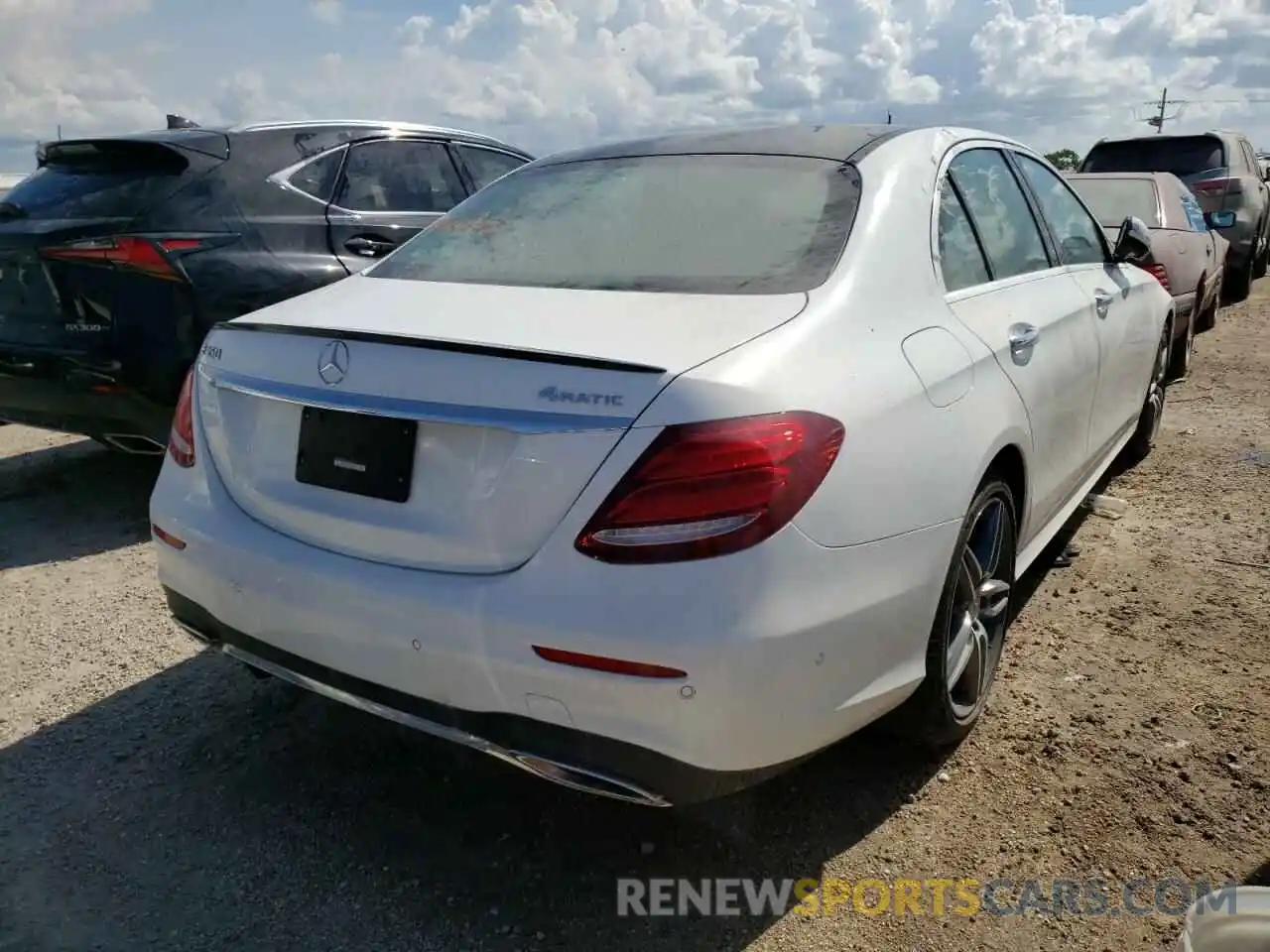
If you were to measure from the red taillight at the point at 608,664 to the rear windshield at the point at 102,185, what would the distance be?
3395mm

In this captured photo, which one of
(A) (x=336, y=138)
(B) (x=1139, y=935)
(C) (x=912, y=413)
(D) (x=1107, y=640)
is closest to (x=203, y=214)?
(A) (x=336, y=138)

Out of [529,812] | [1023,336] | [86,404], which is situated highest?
[1023,336]

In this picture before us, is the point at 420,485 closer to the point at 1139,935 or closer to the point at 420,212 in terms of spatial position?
the point at 1139,935

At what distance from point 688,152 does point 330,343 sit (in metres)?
1.28

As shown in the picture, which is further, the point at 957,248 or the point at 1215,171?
the point at 1215,171

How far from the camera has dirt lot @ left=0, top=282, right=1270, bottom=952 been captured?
223 centimetres

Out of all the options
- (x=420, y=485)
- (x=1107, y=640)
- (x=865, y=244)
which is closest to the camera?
(x=420, y=485)

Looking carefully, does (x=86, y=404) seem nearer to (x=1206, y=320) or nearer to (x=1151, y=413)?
(x=1151, y=413)

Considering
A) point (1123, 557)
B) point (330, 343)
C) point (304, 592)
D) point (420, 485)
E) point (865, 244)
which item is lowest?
point (1123, 557)

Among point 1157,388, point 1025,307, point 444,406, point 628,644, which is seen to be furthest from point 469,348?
point 1157,388

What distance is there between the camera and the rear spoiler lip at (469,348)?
195cm

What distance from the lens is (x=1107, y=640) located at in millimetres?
3482

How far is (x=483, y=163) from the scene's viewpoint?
6.08 metres

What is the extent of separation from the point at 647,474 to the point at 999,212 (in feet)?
6.50
